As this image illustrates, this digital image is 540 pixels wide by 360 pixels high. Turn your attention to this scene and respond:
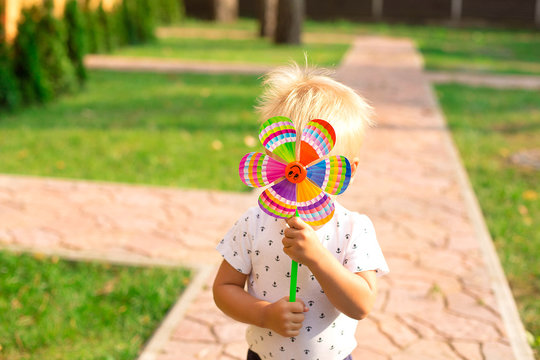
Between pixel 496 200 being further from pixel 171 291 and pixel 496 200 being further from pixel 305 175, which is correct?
pixel 305 175

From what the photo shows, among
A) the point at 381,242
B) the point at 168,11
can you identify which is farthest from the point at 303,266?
the point at 168,11

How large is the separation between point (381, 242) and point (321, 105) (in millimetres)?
2794

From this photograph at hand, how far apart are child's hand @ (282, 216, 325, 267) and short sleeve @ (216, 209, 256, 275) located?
0.77 feet

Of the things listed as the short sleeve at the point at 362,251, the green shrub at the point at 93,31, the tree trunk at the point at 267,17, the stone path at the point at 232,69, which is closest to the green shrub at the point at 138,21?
the green shrub at the point at 93,31

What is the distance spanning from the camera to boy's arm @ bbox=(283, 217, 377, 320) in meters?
1.69

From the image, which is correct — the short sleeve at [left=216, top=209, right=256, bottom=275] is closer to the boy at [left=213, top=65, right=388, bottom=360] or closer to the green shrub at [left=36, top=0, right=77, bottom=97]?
the boy at [left=213, top=65, right=388, bottom=360]

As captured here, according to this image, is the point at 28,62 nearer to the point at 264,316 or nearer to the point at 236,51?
the point at 236,51

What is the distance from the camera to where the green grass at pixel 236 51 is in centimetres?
1395

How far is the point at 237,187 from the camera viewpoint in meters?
5.54

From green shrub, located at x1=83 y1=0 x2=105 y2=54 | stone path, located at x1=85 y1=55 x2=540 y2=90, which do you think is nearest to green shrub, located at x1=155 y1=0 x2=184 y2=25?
green shrub, located at x1=83 y1=0 x2=105 y2=54

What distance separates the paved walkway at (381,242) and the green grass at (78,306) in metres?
0.14

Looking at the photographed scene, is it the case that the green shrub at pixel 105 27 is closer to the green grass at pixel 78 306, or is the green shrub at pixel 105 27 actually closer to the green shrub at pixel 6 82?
the green shrub at pixel 6 82

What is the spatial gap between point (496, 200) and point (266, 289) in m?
3.93

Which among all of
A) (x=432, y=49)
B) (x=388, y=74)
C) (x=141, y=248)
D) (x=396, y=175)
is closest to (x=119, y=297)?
(x=141, y=248)
